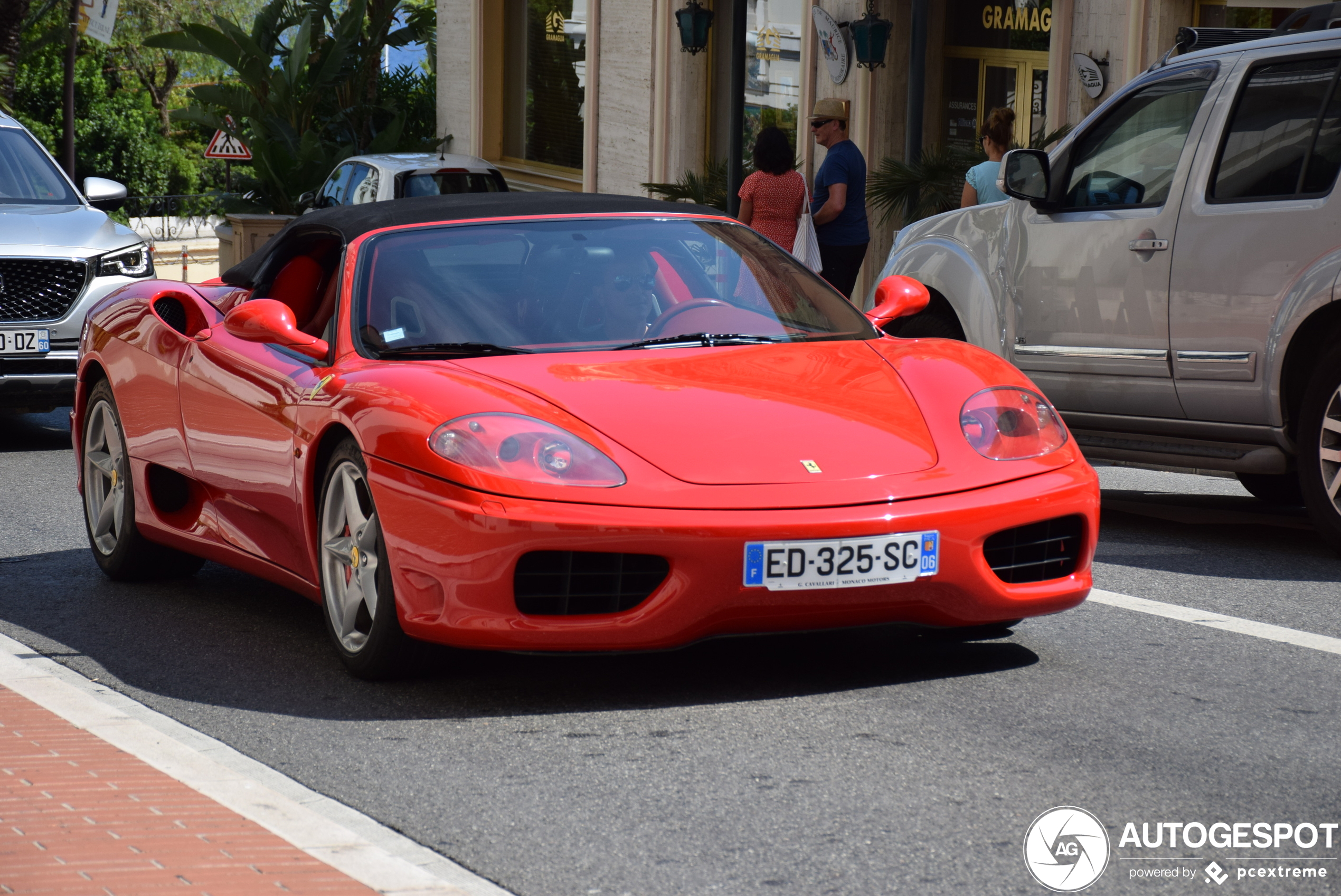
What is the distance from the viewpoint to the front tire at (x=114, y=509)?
6930mm

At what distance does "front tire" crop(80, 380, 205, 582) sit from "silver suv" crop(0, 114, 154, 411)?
13.8ft

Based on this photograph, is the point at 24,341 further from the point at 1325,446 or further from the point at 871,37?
the point at 871,37

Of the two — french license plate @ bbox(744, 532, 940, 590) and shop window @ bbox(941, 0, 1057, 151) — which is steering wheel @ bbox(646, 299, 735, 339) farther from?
shop window @ bbox(941, 0, 1057, 151)

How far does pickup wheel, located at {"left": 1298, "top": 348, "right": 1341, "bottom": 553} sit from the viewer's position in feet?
23.0

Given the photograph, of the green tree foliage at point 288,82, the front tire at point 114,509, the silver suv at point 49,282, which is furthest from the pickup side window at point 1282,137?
the green tree foliage at point 288,82

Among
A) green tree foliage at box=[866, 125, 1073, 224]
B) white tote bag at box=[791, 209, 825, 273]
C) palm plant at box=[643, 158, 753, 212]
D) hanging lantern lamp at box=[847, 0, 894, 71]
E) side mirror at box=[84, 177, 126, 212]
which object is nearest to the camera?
white tote bag at box=[791, 209, 825, 273]

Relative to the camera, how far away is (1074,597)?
17.3 ft

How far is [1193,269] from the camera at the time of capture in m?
7.61

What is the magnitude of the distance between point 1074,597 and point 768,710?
99 cm

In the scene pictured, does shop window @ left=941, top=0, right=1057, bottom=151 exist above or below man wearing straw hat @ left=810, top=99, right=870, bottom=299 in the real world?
above

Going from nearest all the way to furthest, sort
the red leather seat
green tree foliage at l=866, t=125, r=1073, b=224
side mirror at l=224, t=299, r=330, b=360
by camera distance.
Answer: side mirror at l=224, t=299, r=330, b=360 < the red leather seat < green tree foliage at l=866, t=125, r=1073, b=224

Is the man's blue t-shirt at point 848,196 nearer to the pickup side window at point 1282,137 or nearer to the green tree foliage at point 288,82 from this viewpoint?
the pickup side window at point 1282,137

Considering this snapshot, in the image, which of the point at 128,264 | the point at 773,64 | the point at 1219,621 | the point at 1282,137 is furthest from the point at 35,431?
the point at 773,64

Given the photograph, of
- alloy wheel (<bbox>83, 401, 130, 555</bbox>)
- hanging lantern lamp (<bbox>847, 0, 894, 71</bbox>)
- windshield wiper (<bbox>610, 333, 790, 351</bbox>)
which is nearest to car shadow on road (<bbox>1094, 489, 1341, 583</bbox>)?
windshield wiper (<bbox>610, 333, 790, 351</bbox>)
